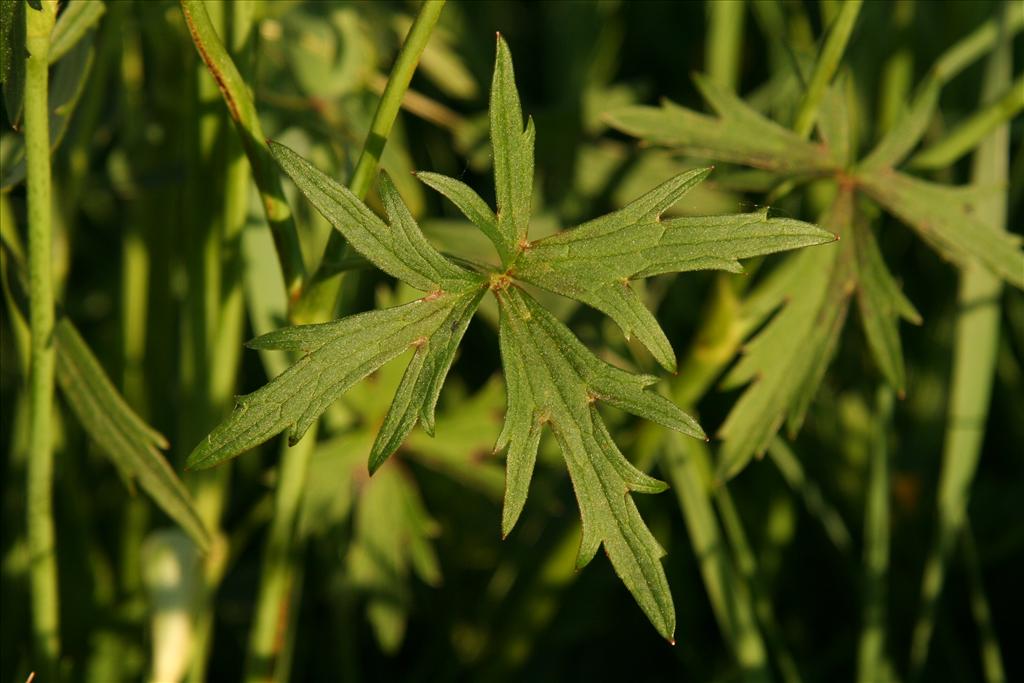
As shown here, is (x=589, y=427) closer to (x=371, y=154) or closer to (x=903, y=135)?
(x=371, y=154)

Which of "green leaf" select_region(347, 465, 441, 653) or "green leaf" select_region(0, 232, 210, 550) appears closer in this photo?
"green leaf" select_region(0, 232, 210, 550)

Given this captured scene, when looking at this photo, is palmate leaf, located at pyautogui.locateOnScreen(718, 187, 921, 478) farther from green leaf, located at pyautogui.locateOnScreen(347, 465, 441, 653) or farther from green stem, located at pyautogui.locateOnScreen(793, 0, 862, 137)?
green leaf, located at pyautogui.locateOnScreen(347, 465, 441, 653)

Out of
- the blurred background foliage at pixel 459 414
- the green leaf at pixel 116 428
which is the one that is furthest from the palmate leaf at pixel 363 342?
the blurred background foliage at pixel 459 414

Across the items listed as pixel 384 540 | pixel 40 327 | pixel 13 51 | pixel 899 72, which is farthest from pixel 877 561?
pixel 13 51

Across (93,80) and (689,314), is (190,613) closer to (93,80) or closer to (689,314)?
(93,80)

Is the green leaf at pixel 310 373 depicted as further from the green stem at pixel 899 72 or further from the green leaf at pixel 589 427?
the green stem at pixel 899 72

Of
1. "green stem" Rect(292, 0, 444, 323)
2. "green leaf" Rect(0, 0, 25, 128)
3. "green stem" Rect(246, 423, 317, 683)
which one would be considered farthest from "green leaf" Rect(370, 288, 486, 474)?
"green leaf" Rect(0, 0, 25, 128)

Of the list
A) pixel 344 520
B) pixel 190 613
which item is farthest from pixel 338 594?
pixel 190 613
